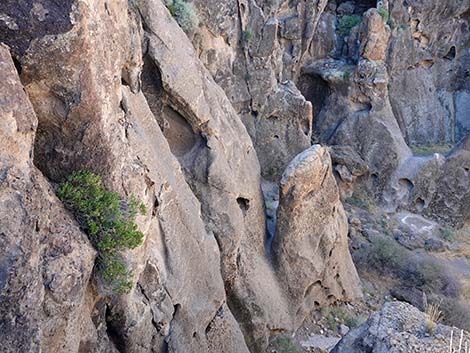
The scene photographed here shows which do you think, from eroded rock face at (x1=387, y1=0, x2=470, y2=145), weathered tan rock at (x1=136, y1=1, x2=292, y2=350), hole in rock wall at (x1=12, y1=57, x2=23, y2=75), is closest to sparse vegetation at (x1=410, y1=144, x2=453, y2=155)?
eroded rock face at (x1=387, y1=0, x2=470, y2=145)

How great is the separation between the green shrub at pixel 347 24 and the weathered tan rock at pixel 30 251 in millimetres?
23828

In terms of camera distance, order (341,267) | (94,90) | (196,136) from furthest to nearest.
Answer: (341,267) → (196,136) → (94,90)

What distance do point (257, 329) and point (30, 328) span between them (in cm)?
793

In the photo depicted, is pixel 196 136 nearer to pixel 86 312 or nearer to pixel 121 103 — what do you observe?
pixel 121 103

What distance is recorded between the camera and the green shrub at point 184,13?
13461 millimetres

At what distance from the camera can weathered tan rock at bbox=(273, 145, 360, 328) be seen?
12.6 metres

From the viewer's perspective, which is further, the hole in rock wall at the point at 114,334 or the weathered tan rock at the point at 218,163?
the weathered tan rock at the point at 218,163

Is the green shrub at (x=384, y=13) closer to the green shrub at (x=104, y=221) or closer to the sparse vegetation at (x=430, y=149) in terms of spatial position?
the sparse vegetation at (x=430, y=149)

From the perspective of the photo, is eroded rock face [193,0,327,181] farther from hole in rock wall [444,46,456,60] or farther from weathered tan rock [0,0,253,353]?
hole in rock wall [444,46,456,60]

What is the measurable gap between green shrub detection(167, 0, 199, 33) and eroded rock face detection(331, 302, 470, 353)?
9870 millimetres

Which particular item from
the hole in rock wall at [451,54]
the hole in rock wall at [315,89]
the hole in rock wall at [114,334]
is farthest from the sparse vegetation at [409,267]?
the hole in rock wall at [451,54]

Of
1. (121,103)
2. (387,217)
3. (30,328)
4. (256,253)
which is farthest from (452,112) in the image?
(30,328)

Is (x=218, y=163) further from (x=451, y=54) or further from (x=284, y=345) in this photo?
(x=451, y=54)

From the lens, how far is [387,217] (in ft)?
70.5
